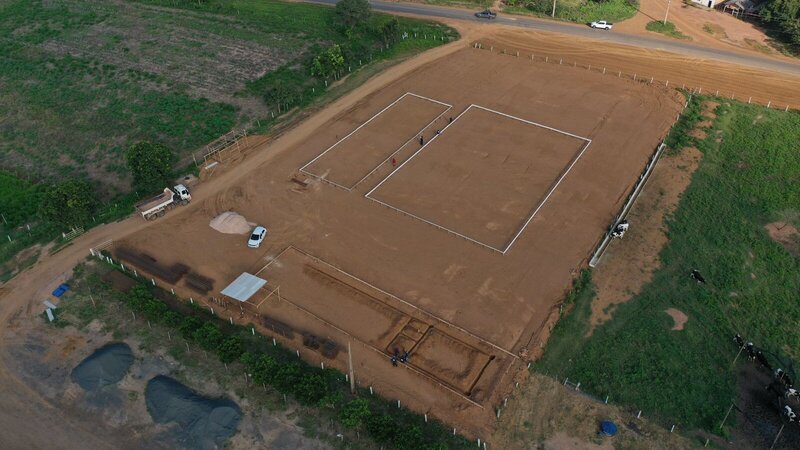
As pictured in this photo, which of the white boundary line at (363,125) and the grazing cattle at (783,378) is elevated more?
the white boundary line at (363,125)

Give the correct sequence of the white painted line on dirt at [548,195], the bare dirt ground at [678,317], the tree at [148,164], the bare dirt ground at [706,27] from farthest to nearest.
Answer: the bare dirt ground at [706,27]
the tree at [148,164]
the white painted line on dirt at [548,195]
the bare dirt ground at [678,317]

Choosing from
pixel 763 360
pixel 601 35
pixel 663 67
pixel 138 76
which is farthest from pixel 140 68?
pixel 763 360

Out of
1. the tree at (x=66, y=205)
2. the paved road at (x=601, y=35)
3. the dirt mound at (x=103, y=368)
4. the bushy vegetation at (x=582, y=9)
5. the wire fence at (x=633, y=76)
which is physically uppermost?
the bushy vegetation at (x=582, y=9)

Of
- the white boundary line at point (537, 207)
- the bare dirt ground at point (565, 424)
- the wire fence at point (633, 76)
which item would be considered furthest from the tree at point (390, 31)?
the bare dirt ground at point (565, 424)

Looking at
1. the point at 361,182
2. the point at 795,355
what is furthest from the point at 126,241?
the point at 795,355

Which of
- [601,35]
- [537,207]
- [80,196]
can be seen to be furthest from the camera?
[601,35]

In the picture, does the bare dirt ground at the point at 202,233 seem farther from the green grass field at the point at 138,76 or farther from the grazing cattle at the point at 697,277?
the grazing cattle at the point at 697,277

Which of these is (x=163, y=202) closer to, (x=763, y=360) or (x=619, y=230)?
(x=619, y=230)
